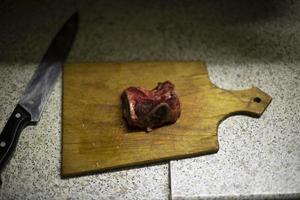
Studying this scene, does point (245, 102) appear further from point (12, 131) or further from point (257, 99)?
point (12, 131)

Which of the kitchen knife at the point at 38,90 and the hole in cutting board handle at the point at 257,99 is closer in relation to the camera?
the kitchen knife at the point at 38,90

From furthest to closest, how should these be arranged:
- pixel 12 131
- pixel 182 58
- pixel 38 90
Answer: pixel 182 58, pixel 38 90, pixel 12 131

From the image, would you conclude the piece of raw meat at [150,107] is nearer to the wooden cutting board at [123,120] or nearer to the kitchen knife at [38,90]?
the wooden cutting board at [123,120]

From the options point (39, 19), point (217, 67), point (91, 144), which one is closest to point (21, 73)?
point (39, 19)

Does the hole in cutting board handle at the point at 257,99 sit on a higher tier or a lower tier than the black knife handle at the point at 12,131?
higher

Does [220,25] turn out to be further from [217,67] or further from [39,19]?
[39,19]

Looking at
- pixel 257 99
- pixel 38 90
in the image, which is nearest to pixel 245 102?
pixel 257 99

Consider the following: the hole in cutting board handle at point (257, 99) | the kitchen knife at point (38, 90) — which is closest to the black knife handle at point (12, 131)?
the kitchen knife at point (38, 90)

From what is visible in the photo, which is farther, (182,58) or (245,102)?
(182,58)
